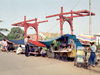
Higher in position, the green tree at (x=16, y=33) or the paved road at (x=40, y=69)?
the green tree at (x=16, y=33)

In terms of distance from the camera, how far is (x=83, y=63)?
7.82 meters

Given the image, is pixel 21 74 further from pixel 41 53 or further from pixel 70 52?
pixel 41 53

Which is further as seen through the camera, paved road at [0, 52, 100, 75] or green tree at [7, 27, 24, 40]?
green tree at [7, 27, 24, 40]

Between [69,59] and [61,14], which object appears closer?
[69,59]

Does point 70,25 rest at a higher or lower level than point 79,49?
higher

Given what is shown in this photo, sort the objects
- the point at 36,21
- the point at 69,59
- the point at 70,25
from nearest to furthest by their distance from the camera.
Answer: the point at 69,59 < the point at 70,25 < the point at 36,21

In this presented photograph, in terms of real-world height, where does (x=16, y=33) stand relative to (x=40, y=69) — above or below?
above

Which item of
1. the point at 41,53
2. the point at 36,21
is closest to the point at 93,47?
the point at 41,53

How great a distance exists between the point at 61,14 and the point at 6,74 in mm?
18654

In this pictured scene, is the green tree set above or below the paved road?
above

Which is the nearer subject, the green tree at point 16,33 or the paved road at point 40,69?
the paved road at point 40,69

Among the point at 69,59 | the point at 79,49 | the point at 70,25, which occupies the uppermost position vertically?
the point at 70,25

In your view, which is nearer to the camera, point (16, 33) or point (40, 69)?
point (40, 69)

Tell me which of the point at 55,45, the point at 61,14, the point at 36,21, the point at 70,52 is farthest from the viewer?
the point at 36,21
